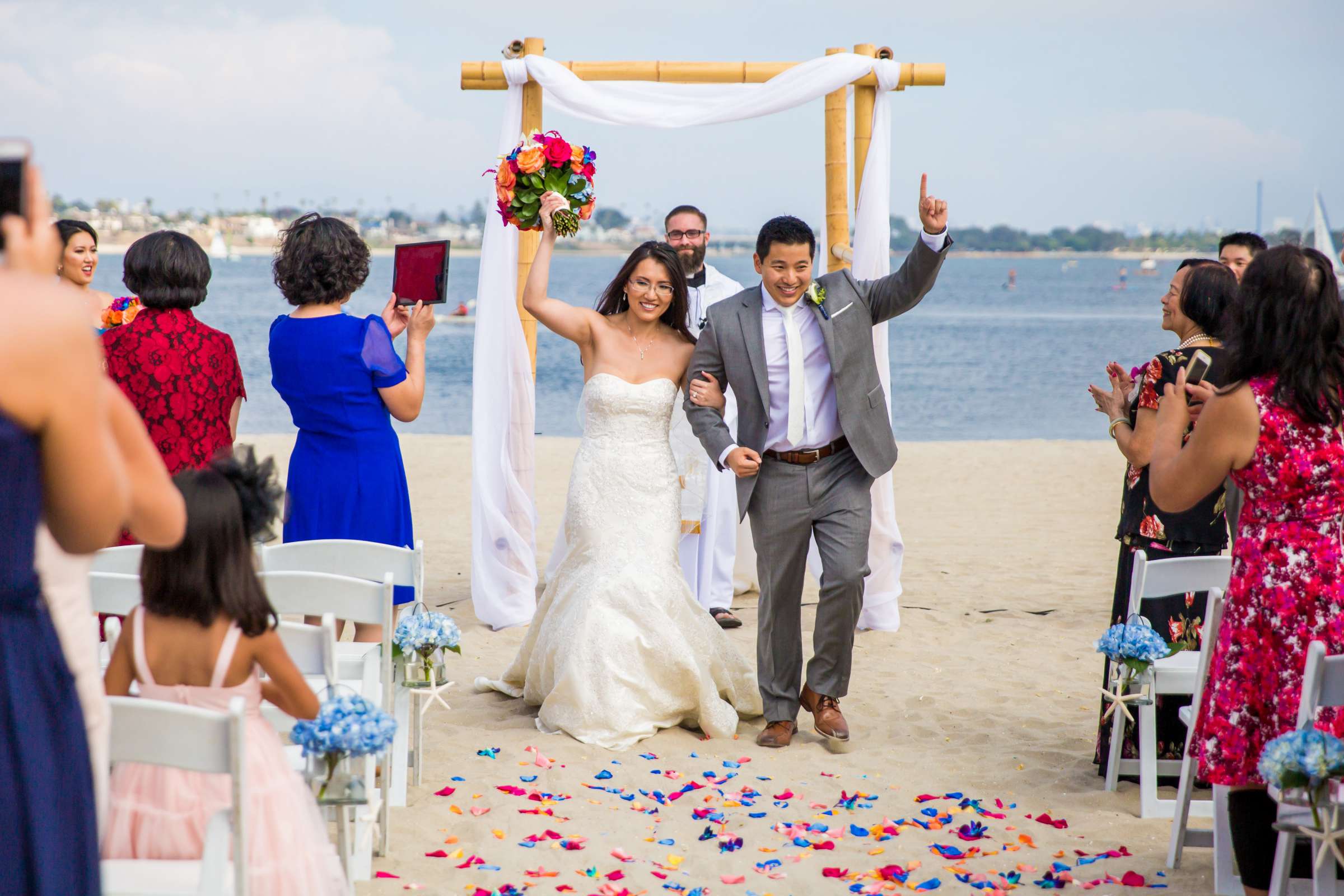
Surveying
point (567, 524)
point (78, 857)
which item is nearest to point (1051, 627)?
point (567, 524)

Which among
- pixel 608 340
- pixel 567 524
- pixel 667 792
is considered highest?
pixel 608 340

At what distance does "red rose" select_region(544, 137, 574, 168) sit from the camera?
17.1 ft

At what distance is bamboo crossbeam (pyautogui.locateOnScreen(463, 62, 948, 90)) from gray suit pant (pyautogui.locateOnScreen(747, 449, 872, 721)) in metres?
2.70

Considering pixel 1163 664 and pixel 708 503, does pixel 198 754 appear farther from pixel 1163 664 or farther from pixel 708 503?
pixel 708 503

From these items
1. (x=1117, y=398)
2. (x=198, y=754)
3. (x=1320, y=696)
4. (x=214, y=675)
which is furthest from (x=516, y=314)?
(x=1320, y=696)

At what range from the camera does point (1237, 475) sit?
3.11 m

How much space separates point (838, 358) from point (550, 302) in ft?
4.22

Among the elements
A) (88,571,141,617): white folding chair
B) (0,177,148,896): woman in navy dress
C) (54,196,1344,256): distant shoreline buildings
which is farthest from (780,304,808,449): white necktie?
(54,196,1344,256): distant shoreline buildings

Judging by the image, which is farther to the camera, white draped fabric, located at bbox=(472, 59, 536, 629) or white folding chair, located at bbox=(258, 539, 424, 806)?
white draped fabric, located at bbox=(472, 59, 536, 629)

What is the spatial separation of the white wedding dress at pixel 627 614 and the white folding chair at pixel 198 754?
257 centimetres

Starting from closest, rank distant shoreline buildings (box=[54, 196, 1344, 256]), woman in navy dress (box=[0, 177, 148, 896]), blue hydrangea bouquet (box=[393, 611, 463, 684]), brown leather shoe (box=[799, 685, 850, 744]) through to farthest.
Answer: woman in navy dress (box=[0, 177, 148, 896]), blue hydrangea bouquet (box=[393, 611, 463, 684]), brown leather shoe (box=[799, 685, 850, 744]), distant shoreline buildings (box=[54, 196, 1344, 256])

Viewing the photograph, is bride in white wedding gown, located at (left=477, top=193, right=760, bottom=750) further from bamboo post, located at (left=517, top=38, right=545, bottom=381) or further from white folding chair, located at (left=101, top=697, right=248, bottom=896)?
white folding chair, located at (left=101, top=697, right=248, bottom=896)

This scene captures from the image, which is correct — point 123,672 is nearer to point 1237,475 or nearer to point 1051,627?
point 1237,475

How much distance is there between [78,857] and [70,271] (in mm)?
3994
